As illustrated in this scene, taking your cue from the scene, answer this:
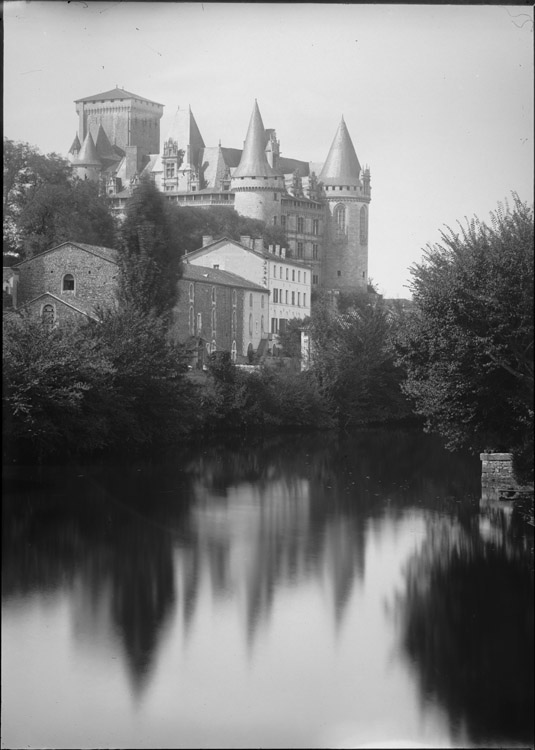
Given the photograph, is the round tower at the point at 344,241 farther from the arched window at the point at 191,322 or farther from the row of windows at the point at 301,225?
the arched window at the point at 191,322

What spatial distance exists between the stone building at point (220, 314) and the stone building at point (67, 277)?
4.96 ft

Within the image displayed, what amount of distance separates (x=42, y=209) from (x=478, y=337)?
14.2 metres

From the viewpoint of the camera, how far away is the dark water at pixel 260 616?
20.1ft

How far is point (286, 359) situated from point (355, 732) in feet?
59.9

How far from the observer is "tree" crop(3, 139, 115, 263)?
2197 cm

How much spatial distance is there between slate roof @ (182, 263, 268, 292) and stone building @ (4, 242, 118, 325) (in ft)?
5.99

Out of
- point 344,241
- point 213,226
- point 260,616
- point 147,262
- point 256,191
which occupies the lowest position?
point 260,616

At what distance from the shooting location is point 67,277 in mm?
19891

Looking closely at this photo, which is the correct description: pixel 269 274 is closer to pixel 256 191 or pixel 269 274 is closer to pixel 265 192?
pixel 256 191

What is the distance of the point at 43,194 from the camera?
2372 centimetres

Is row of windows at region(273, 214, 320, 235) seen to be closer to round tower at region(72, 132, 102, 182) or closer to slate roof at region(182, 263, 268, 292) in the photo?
round tower at region(72, 132, 102, 182)

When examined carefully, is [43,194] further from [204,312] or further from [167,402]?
[167,402]

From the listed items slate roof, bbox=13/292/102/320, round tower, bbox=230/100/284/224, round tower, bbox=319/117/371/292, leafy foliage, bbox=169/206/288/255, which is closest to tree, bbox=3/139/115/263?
slate roof, bbox=13/292/102/320

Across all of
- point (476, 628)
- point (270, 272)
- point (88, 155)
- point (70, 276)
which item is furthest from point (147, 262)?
point (88, 155)
